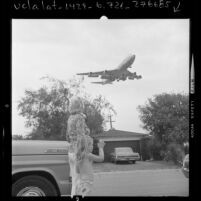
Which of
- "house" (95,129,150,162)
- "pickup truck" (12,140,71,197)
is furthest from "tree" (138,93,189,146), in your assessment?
"pickup truck" (12,140,71,197)

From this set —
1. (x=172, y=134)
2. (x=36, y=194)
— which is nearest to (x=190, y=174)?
(x=172, y=134)

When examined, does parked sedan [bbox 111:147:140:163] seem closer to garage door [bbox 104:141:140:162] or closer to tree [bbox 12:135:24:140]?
garage door [bbox 104:141:140:162]

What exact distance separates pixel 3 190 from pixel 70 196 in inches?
34.0

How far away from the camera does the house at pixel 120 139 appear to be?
1009 centimetres

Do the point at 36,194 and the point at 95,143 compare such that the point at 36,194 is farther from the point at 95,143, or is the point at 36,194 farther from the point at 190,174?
the point at 190,174

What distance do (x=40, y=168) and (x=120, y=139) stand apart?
1105mm

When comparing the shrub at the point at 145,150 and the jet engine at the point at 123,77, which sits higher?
the jet engine at the point at 123,77

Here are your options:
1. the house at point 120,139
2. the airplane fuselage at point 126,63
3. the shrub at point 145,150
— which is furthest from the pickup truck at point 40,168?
the airplane fuselage at point 126,63

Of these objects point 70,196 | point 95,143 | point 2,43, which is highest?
point 2,43

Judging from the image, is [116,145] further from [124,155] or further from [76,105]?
[76,105]

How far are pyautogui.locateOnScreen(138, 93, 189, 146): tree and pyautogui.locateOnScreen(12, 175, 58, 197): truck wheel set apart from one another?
4.85ft

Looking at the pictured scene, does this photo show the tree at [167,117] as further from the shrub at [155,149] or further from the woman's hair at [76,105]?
the woman's hair at [76,105]

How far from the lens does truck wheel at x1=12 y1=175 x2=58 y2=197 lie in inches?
392
